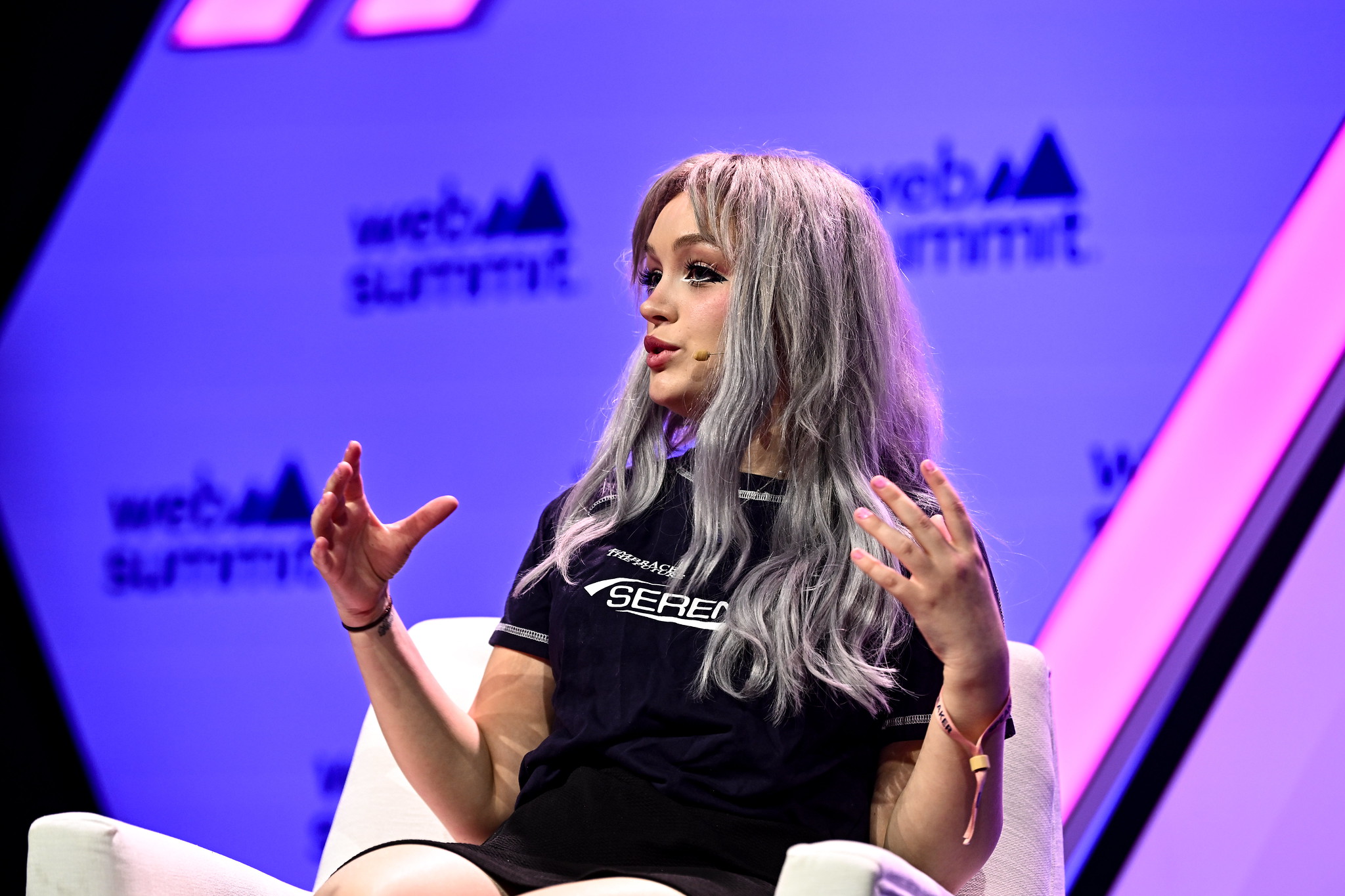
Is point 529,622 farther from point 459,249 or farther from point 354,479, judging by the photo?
point 459,249

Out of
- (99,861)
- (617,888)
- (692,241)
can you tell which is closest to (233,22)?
(692,241)

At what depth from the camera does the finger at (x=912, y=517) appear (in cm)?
109

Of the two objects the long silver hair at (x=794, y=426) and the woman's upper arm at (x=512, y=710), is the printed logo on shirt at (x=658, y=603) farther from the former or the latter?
the woman's upper arm at (x=512, y=710)

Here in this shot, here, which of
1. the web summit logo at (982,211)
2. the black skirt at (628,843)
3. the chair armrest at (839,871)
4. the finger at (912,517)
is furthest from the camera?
the web summit logo at (982,211)

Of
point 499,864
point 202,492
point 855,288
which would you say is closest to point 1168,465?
point 855,288

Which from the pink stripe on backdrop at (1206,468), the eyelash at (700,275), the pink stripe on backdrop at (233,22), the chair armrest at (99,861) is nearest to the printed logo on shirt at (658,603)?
the eyelash at (700,275)

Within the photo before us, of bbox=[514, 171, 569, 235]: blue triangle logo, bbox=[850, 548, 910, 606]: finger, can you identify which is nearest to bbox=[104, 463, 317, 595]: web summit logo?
bbox=[514, 171, 569, 235]: blue triangle logo

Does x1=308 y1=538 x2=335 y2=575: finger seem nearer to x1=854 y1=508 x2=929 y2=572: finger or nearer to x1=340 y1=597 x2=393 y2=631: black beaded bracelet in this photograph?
x1=340 y1=597 x2=393 y2=631: black beaded bracelet

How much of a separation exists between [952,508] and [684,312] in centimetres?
51

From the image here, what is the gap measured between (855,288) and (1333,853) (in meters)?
1.34

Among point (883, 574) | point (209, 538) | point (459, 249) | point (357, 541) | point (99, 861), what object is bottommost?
point (209, 538)

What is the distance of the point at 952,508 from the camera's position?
113cm

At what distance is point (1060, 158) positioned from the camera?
7.61 ft

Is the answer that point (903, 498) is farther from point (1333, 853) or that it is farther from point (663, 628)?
point (1333, 853)
